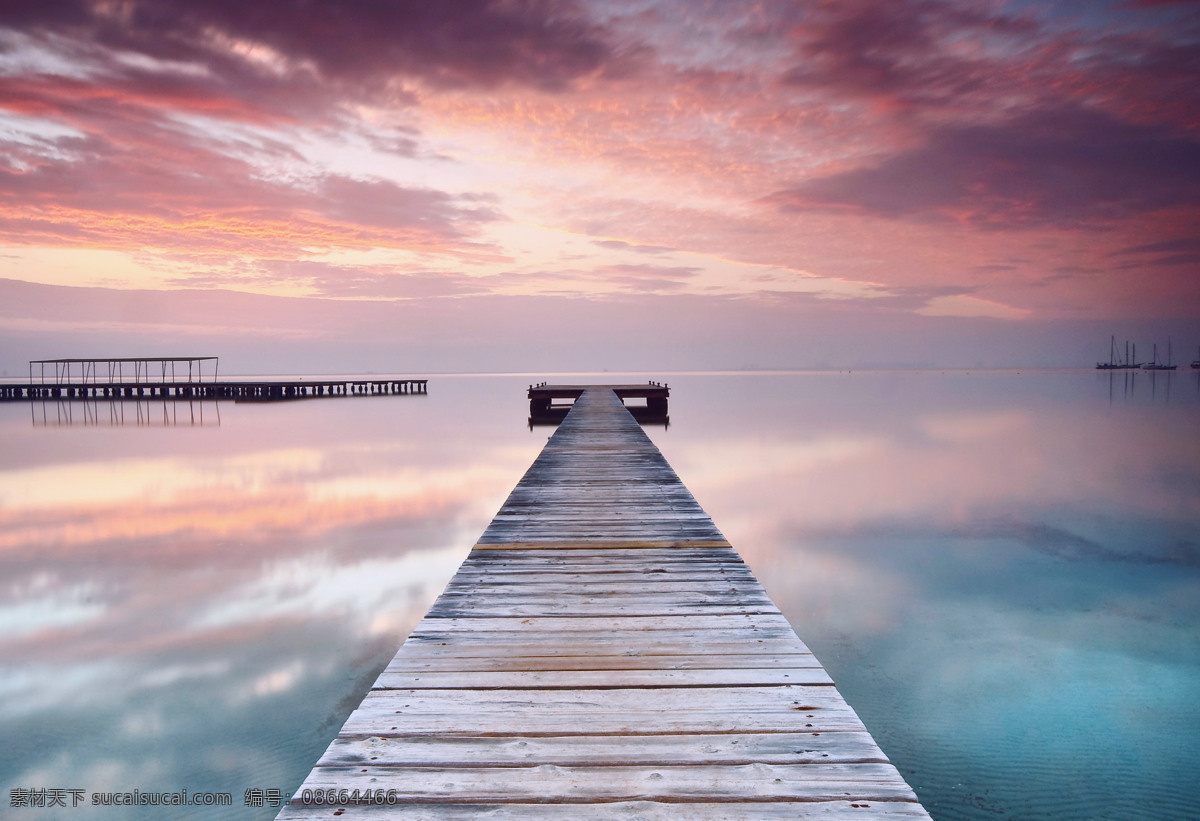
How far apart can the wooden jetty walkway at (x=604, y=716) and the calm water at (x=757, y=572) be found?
200 centimetres

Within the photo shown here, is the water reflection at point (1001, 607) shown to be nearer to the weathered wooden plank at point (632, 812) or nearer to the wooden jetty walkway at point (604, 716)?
the wooden jetty walkway at point (604, 716)

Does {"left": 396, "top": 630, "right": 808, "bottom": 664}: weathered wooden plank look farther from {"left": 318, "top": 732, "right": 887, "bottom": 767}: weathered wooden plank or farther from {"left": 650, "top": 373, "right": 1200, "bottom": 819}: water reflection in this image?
{"left": 650, "top": 373, "right": 1200, "bottom": 819}: water reflection

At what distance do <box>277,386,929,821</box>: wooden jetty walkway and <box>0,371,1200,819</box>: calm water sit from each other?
1998 mm

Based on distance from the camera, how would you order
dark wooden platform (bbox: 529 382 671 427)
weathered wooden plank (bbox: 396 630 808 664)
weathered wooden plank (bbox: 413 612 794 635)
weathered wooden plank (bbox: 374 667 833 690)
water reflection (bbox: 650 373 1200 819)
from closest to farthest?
weathered wooden plank (bbox: 374 667 833 690)
weathered wooden plank (bbox: 396 630 808 664)
weathered wooden plank (bbox: 413 612 794 635)
water reflection (bbox: 650 373 1200 819)
dark wooden platform (bbox: 529 382 671 427)

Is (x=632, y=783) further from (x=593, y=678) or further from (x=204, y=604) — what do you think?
(x=204, y=604)

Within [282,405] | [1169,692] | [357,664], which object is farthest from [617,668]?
[282,405]

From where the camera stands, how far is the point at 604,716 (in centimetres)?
244

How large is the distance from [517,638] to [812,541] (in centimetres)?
830

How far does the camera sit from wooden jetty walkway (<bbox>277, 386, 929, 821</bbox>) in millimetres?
1970

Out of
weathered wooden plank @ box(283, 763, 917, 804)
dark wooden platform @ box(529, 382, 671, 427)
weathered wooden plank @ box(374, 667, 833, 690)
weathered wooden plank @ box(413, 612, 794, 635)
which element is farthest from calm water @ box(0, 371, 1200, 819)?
dark wooden platform @ box(529, 382, 671, 427)

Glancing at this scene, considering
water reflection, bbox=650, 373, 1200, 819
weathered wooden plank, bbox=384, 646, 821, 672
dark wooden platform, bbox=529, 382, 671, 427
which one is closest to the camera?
weathered wooden plank, bbox=384, 646, 821, 672

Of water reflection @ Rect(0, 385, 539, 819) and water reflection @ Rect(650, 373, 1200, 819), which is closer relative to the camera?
water reflection @ Rect(650, 373, 1200, 819)

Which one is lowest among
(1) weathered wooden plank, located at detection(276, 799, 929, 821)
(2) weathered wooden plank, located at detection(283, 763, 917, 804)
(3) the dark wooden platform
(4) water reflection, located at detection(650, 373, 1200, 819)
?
(4) water reflection, located at detection(650, 373, 1200, 819)

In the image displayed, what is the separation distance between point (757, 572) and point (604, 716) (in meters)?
6.86
